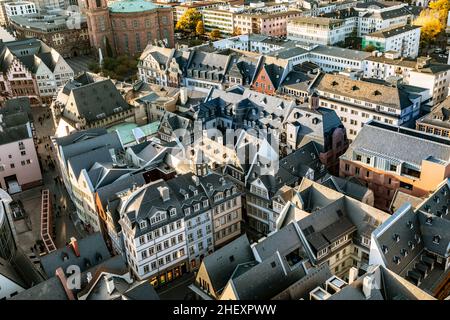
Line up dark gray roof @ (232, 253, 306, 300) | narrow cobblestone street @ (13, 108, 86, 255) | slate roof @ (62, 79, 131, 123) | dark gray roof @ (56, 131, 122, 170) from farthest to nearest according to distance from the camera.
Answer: slate roof @ (62, 79, 131, 123) → dark gray roof @ (56, 131, 122, 170) → narrow cobblestone street @ (13, 108, 86, 255) → dark gray roof @ (232, 253, 306, 300)

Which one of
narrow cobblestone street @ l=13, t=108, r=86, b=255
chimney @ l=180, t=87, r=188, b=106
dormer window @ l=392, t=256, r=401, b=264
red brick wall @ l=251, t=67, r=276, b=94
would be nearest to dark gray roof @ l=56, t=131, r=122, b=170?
narrow cobblestone street @ l=13, t=108, r=86, b=255

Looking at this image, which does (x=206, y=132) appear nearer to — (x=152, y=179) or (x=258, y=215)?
(x=152, y=179)

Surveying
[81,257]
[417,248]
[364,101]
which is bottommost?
[417,248]

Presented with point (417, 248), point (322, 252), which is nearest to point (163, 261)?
point (322, 252)

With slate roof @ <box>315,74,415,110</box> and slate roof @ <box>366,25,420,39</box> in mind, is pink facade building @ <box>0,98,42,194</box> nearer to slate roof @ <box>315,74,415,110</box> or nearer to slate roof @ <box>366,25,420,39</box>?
slate roof @ <box>315,74,415,110</box>

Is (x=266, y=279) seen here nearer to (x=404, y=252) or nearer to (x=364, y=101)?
(x=404, y=252)

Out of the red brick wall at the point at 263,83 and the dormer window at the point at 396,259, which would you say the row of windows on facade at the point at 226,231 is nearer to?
the dormer window at the point at 396,259
